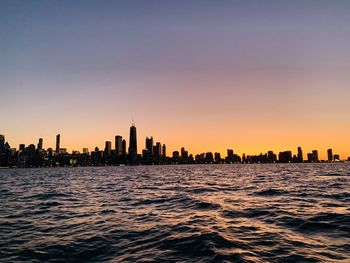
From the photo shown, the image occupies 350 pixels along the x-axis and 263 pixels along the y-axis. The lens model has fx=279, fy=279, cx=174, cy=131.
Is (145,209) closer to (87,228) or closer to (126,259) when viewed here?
(87,228)

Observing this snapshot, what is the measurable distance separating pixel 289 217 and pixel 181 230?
8.10 meters

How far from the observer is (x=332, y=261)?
1088cm

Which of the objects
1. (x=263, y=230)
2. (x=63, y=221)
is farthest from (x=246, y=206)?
(x=63, y=221)

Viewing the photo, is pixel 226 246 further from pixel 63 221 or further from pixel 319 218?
pixel 63 221

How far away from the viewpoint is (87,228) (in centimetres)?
1745

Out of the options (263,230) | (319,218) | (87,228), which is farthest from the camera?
(319,218)

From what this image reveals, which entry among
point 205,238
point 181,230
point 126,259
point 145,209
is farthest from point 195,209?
point 126,259

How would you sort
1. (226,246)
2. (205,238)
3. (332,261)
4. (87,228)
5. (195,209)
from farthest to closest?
(195,209), (87,228), (205,238), (226,246), (332,261)

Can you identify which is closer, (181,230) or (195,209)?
(181,230)

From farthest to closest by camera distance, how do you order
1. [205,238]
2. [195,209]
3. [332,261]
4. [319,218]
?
[195,209] → [319,218] → [205,238] → [332,261]

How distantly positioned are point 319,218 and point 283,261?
9.27 meters

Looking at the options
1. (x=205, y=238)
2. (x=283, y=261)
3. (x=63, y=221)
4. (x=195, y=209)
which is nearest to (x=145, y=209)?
(x=195, y=209)

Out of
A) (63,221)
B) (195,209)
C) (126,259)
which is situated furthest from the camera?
(195,209)

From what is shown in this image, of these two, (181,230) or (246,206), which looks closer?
(181,230)
